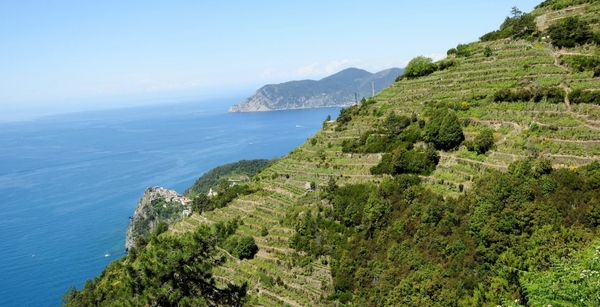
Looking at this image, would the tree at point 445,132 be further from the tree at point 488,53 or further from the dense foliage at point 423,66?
the dense foliage at point 423,66

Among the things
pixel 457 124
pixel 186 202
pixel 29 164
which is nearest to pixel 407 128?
pixel 457 124

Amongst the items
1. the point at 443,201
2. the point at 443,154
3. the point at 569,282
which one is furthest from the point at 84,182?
the point at 569,282

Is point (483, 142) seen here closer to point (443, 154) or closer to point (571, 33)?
point (443, 154)

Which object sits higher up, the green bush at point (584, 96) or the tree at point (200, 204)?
the green bush at point (584, 96)

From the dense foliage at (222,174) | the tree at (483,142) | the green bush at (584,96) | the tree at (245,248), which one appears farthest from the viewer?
the dense foliage at (222,174)

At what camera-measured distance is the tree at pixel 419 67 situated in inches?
1526

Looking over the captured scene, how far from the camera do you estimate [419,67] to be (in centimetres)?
3944

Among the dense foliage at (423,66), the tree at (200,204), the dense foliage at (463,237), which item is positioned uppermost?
the dense foliage at (423,66)

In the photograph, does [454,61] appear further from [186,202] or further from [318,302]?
[186,202]

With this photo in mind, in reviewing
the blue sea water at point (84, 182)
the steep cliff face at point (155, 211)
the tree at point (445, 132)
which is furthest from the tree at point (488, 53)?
the blue sea water at point (84, 182)

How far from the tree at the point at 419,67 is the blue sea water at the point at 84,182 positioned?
5070 centimetres

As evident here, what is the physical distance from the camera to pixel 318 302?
21.5 metres

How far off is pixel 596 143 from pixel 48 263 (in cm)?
6872

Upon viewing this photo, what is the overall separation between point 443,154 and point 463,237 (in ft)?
27.1
